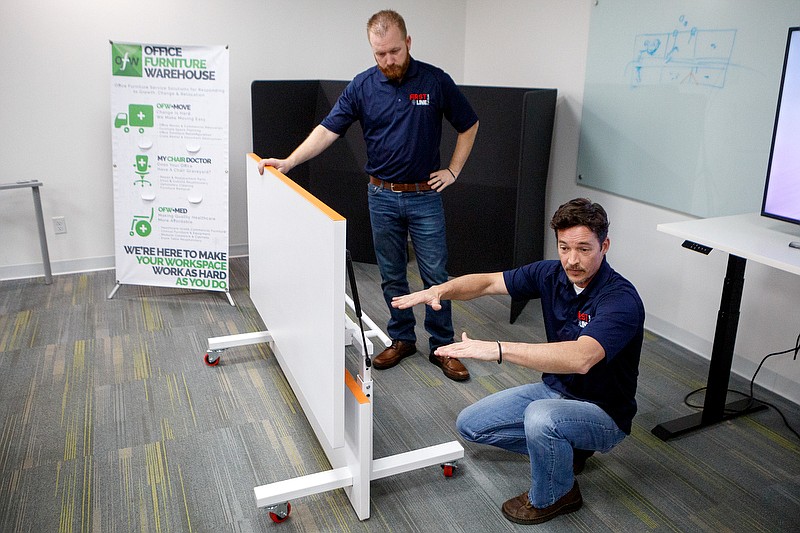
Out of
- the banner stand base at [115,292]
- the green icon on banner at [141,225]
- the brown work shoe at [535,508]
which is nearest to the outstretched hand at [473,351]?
the brown work shoe at [535,508]

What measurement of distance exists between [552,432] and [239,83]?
3237mm

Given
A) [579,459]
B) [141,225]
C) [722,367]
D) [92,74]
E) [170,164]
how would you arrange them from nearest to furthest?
[579,459] → [722,367] → [170,164] → [141,225] → [92,74]

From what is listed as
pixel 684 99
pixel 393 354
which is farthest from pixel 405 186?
pixel 684 99

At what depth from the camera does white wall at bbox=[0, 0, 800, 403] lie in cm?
352

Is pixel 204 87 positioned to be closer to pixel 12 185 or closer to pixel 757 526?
pixel 12 185

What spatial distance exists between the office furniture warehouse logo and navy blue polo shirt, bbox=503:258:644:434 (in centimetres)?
247

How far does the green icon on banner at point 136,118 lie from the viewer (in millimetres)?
3674

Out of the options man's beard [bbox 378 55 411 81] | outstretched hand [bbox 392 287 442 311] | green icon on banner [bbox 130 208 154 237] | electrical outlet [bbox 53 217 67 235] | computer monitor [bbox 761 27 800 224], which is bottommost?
electrical outlet [bbox 53 217 67 235]

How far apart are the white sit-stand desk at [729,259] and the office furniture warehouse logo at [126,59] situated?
2.78 metres

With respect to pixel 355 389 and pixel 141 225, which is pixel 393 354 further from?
pixel 141 225

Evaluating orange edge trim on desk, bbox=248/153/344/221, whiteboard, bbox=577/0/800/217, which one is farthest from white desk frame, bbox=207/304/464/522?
whiteboard, bbox=577/0/800/217

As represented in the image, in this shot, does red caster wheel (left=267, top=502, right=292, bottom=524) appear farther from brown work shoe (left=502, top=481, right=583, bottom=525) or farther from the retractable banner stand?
the retractable banner stand

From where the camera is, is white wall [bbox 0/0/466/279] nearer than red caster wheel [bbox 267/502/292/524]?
No

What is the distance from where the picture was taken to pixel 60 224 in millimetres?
4160
